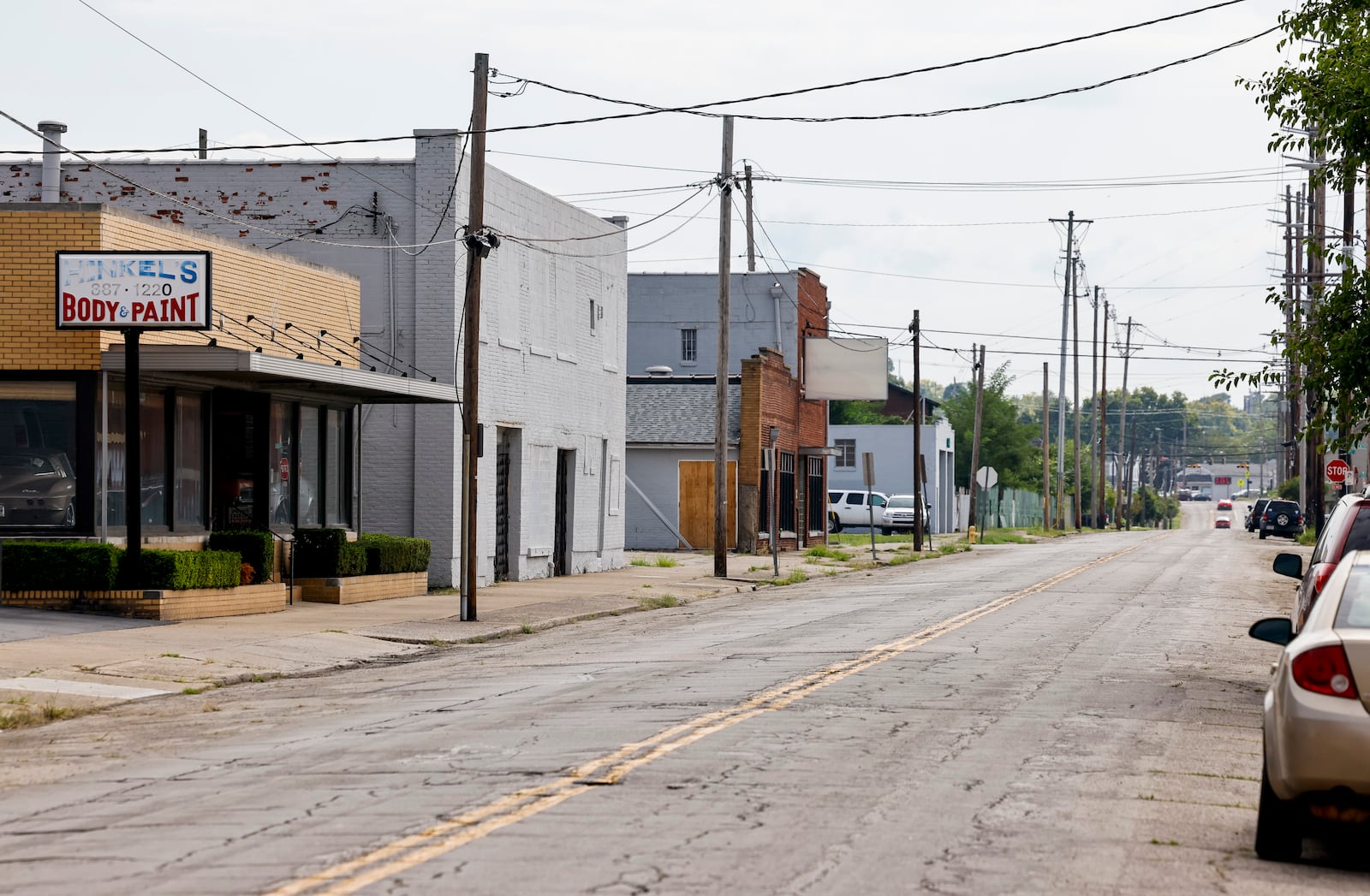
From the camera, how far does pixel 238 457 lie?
24.8 meters

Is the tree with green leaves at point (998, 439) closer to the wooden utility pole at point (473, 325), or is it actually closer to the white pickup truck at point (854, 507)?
the white pickup truck at point (854, 507)

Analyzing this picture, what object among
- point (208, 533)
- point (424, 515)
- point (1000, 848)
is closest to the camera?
point (1000, 848)

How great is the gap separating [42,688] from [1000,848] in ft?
32.3

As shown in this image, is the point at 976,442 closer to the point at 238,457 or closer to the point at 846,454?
the point at 846,454

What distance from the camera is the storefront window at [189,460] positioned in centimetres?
2333

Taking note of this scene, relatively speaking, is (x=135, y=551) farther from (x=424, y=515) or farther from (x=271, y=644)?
(x=424, y=515)

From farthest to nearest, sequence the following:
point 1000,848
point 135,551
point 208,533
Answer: point 208,533 → point 135,551 → point 1000,848

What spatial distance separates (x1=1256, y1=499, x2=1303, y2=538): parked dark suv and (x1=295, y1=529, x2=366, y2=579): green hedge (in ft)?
171

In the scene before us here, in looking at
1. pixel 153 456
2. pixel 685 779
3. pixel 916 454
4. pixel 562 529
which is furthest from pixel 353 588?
pixel 916 454

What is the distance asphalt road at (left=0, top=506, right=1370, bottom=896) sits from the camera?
7.10 meters

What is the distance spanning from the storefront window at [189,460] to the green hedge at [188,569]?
1.59 meters

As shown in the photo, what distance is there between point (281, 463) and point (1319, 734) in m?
20.9

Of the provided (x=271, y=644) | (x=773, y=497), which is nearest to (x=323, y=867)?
(x=271, y=644)

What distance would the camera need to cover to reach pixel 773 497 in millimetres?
40719
